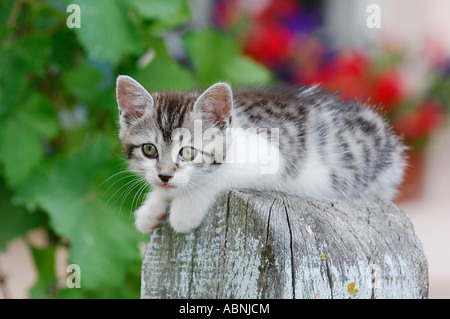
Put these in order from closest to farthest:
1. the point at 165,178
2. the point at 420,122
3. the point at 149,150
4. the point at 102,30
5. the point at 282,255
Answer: the point at 282,255, the point at 165,178, the point at 149,150, the point at 102,30, the point at 420,122

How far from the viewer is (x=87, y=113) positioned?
3336 millimetres

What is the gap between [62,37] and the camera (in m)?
3.05

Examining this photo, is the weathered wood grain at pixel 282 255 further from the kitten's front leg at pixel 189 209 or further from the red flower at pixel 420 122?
the red flower at pixel 420 122

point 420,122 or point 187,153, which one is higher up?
point 420,122

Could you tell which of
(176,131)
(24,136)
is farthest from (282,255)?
(24,136)

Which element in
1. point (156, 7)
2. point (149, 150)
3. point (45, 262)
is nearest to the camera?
point (149, 150)

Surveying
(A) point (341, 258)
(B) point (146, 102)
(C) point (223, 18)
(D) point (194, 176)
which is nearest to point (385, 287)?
(A) point (341, 258)

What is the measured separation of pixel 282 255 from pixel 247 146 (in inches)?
24.4

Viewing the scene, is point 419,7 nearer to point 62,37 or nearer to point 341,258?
point 62,37

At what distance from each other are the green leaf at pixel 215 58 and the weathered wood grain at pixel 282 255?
1.52 meters

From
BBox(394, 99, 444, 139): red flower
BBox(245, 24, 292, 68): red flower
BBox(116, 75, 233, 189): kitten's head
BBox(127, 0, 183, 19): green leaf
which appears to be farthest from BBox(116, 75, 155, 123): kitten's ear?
BBox(394, 99, 444, 139): red flower

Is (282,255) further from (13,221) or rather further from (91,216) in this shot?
(13,221)

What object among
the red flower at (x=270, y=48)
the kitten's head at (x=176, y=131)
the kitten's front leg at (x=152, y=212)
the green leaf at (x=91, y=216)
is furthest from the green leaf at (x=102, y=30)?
the red flower at (x=270, y=48)

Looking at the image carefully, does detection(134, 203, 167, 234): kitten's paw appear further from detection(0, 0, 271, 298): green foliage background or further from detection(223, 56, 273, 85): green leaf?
detection(223, 56, 273, 85): green leaf
